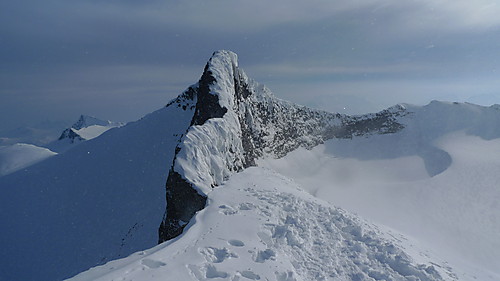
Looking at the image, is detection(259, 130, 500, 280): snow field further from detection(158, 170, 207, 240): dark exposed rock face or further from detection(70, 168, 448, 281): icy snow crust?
detection(158, 170, 207, 240): dark exposed rock face

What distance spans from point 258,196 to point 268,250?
17.7ft

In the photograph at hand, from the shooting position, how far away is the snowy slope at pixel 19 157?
54.5m

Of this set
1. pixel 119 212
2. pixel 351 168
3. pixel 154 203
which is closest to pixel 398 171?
pixel 351 168

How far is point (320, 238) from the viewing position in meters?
11.2

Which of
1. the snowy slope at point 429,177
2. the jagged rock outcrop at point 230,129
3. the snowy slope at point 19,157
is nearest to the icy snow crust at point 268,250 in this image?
the jagged rock outcrop at point 230,129

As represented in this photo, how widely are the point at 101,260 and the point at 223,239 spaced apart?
953 inches

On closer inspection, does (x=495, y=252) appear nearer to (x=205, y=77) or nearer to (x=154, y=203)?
(x=205, y=77)

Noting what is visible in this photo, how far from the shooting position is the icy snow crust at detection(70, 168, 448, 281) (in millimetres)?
7367

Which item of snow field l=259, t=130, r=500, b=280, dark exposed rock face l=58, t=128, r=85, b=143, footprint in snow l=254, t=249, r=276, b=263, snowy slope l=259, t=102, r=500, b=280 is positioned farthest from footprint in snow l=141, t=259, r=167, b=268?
dark exposed rock face l=58, t=128, r=85, b=143

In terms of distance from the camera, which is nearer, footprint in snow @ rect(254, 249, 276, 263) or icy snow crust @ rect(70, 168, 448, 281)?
icy snow crust @ rect(70, 168, 448, 281)

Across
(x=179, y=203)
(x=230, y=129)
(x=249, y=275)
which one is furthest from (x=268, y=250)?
(x=230, y=129)

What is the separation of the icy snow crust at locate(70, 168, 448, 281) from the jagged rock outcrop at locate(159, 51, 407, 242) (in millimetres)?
2544

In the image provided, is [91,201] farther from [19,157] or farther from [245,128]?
[19,157]

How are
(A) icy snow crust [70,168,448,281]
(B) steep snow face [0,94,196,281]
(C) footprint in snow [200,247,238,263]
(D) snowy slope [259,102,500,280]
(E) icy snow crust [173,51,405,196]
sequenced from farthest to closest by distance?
(B) steep snow face [0,94,196,281] → (D) snowy slope [259,102,500,280] → (E) icy snow crust [173,51,405,196] → (C) footprint in snow [200,247,238,263] → (A) icy snow crust [70,168,448,281]
